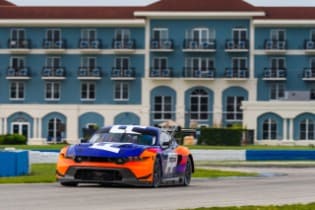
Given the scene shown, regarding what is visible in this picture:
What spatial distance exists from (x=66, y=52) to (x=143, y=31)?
23.0ft

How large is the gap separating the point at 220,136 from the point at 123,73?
17519 mm

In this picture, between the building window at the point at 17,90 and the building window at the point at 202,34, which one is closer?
the building window at the point at 202,34

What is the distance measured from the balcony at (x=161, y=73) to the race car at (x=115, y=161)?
6876 centimetres

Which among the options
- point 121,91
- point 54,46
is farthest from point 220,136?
point 54,46

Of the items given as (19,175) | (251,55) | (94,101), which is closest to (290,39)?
(251,55)

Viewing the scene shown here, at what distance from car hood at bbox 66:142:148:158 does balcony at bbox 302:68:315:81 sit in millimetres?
70576

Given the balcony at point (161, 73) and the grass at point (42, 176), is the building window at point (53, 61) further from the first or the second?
the grass at point (42, 176)

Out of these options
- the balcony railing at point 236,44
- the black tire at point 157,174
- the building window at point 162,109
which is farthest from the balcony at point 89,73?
the black tire at point 157,174

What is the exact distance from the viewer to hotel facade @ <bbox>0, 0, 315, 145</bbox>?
91438mm

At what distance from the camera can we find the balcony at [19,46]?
93188 mm

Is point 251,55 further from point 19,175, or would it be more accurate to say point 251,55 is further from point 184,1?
point 19,175

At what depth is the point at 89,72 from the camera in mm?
93000

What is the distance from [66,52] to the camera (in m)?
93.9

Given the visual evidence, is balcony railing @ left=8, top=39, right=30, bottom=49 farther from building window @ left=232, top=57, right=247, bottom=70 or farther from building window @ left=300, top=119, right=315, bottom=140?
building window @ left=300, top=119, right=315, bottom=140
